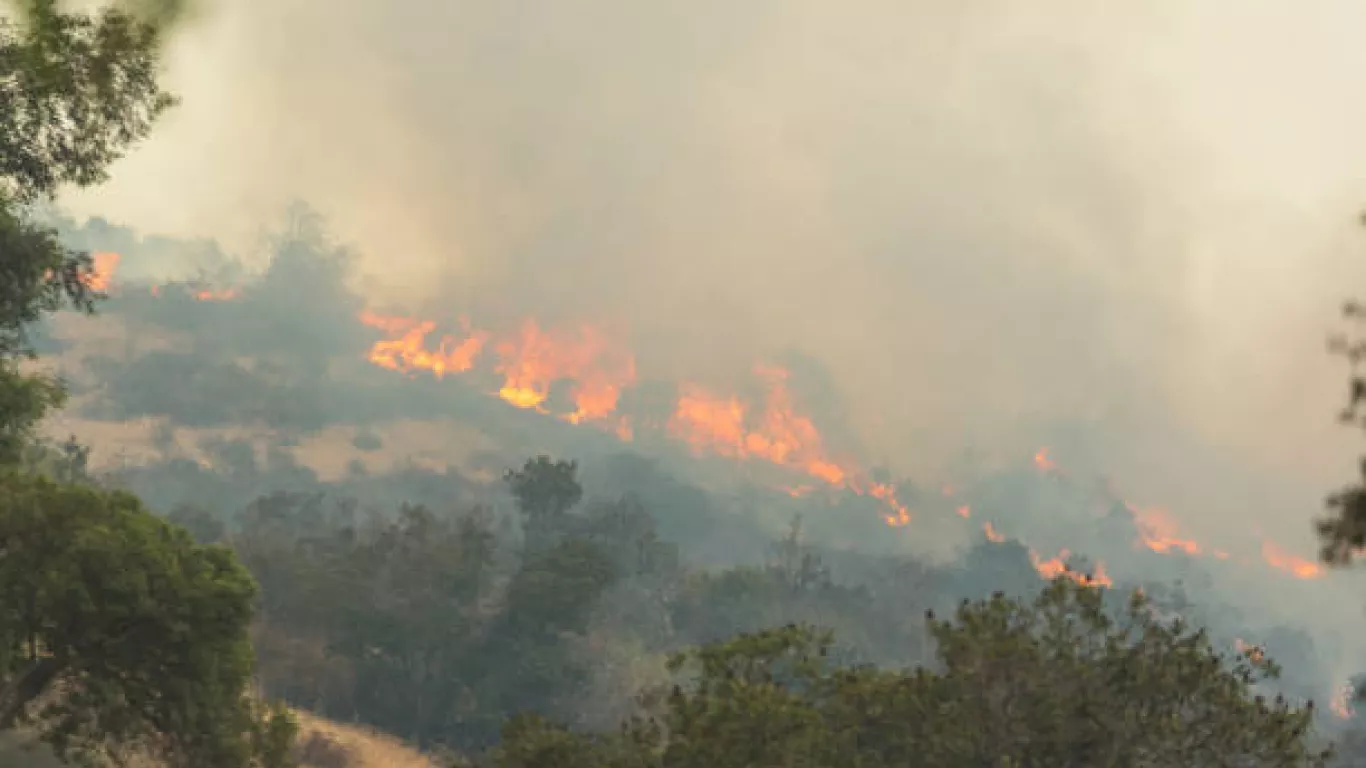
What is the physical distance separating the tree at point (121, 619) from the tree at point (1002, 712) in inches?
276

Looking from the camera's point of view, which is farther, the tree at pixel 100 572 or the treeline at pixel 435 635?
the treeline at pixel 435 635

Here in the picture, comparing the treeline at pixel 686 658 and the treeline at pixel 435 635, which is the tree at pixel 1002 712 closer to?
the treeline at pixel 686 658

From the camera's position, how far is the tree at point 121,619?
19719mm

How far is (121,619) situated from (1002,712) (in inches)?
674

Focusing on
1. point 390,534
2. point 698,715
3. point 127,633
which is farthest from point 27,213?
point 390,534

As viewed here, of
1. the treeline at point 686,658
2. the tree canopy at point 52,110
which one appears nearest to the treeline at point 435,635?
the treeline at point 686,658

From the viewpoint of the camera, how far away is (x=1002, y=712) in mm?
17594

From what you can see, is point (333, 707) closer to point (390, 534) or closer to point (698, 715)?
point (390, 534)

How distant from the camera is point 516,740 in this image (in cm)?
1842

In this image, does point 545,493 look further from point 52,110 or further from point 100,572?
point 100,572

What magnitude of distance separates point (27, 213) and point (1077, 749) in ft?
93.5

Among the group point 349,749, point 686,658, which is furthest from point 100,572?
point 349,749

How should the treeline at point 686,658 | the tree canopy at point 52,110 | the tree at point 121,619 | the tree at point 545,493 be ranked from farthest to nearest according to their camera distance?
1. the tree at point 545,493
2. the tree canopy at point 52,110
3. the tree at point 121,619
4. the treeline at point 686,658

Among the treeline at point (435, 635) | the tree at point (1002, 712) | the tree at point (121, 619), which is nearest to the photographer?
the tree at point (1002, 712)
